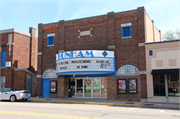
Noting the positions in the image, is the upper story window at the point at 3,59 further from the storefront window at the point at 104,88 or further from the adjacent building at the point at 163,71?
the adjacent building at the point at 163,71

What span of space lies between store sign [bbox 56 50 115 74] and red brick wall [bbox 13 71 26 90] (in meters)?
8.37

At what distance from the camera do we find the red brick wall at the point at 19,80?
2472cm

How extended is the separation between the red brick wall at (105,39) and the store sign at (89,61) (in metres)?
1.34

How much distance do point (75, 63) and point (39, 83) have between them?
24.3 ft

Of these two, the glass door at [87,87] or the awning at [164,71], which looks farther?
the glass door at [87,87]

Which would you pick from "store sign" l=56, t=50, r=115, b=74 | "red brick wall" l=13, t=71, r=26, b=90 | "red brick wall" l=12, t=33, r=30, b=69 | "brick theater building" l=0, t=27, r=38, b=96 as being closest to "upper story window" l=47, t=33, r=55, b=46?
"brick theater building" l=0, t=27, r=38, b=96

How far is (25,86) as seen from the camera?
24.7m

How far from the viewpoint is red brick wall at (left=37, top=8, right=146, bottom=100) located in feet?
63.0

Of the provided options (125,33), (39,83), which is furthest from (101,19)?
(39,83)

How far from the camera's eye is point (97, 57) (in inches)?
732

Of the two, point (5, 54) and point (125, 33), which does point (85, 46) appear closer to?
point (125, 33)

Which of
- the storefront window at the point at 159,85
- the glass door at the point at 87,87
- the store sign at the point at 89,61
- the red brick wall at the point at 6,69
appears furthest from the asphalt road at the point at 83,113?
the red brick wall at the point at 6,69

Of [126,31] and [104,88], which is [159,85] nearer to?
[104,88]

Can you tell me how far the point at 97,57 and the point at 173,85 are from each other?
309 inches
